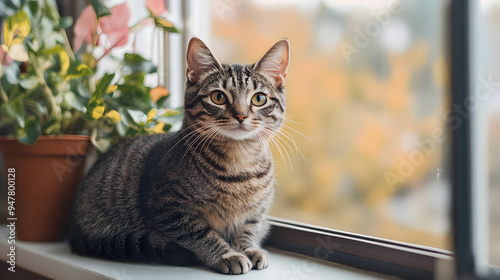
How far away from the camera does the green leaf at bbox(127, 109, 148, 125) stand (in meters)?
1.18

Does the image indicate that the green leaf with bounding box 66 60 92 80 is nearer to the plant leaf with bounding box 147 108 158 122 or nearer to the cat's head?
the plant leaf with bounding box 147 108 158 122

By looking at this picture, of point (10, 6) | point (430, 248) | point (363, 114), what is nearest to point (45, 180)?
point (10, 6)

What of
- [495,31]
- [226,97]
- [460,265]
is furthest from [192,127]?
[460,265]

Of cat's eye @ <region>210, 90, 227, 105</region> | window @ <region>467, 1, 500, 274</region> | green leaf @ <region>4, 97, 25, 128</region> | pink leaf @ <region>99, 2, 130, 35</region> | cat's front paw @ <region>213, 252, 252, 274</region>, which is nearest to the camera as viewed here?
window @ <region>467, 1, 500, 274</region>

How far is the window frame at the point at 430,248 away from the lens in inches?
14.3

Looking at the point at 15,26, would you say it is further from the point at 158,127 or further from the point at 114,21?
the point at 158,127

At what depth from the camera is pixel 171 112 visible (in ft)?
4.00

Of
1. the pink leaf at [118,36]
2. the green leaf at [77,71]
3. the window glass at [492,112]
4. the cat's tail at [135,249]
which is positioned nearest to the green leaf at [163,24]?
the pink leaf at [118,36]

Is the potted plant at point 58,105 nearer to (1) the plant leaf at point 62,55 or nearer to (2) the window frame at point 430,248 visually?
(1) the plant leaf at point 62,55

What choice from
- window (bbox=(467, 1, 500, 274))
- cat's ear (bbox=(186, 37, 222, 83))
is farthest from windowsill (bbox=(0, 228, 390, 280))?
cat's ear (bbox=(186, 37, 222, 83))

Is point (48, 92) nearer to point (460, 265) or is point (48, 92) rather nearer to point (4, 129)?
point (4, 129)

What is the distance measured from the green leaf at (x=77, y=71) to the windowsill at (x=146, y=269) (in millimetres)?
459

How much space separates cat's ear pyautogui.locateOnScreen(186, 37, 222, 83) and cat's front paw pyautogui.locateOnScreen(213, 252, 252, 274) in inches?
16.6

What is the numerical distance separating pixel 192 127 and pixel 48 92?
0.46m
